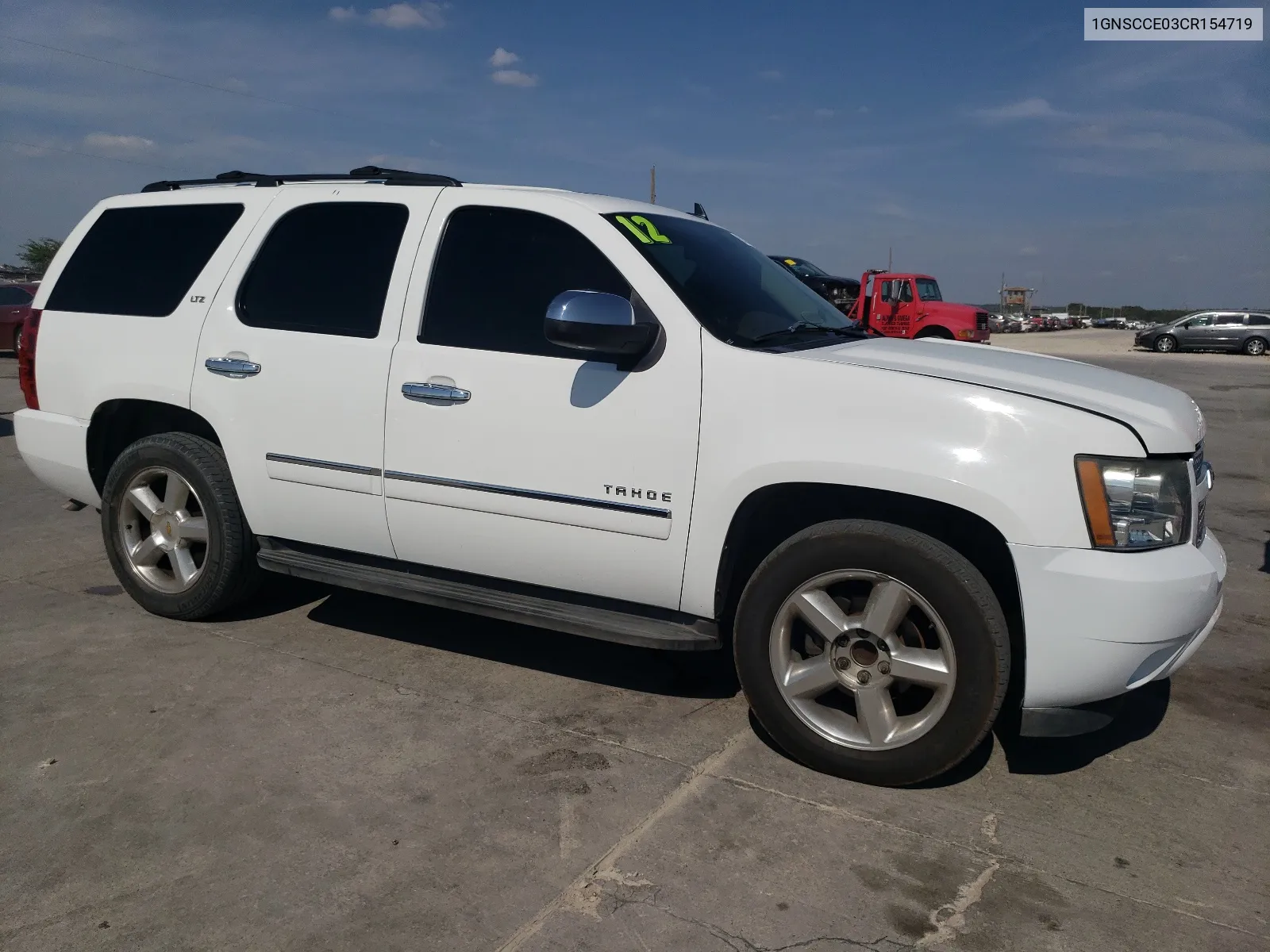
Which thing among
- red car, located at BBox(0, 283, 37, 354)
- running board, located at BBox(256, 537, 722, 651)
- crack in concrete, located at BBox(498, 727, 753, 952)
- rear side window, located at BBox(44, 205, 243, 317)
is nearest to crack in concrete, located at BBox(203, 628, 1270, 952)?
crack in concrete, located at BBox(498, 727, 753, 952)

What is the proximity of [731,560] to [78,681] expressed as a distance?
8.69 feet

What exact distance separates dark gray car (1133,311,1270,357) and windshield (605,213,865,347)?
35866 millimetres

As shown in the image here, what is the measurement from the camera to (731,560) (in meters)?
3.44

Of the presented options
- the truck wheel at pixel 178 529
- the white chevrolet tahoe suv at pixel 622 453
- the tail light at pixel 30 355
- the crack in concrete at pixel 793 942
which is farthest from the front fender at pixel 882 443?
the tail light at pixel 30 355

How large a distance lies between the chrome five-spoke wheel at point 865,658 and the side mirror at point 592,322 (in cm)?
102

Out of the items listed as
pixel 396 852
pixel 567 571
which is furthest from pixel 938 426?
pixel 396 852

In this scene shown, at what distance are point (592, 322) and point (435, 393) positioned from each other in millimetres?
797

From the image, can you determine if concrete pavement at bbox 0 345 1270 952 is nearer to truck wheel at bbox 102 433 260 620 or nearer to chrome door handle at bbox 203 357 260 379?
truck wheel at bbox 102 433 260 620

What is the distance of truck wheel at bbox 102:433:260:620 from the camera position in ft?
14.4

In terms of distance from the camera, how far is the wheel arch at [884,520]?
3.12 meters

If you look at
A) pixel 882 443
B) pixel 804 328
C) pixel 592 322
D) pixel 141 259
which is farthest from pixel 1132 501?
pixel 141 259

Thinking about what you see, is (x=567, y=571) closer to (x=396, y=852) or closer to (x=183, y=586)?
(x=396, y=852)

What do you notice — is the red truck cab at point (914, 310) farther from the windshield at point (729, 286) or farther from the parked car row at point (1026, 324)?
the parked car row at point (1026, 324)

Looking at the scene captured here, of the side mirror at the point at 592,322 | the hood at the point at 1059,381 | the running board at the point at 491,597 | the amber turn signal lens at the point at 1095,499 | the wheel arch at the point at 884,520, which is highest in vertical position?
the side mirror at the point at 592,322
